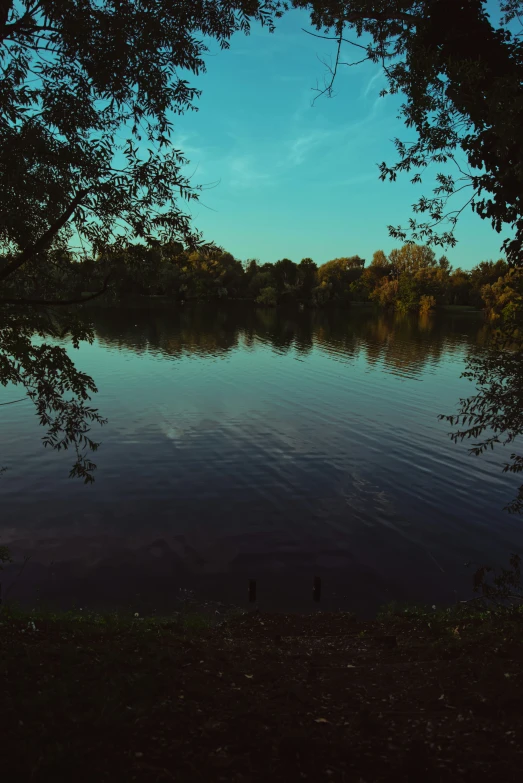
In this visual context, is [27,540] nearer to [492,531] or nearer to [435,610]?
[435,610]

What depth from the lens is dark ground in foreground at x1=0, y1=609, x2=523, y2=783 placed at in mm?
5707

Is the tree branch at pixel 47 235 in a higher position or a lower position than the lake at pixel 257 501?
higher

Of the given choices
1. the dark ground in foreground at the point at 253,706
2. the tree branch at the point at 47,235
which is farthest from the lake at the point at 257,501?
the tree branch at the point at 47,235

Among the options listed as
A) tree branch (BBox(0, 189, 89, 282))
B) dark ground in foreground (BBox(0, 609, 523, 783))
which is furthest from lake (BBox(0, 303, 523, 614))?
tree branch (BBox(0, 189, 89, 282))

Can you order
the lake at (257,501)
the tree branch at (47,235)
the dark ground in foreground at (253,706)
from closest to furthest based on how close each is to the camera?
1. the dark ground in foreground at (253,706)
2. the tree branch at (47,235)
3. the lake at (257,501)

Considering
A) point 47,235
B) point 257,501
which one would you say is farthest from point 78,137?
point 257,501

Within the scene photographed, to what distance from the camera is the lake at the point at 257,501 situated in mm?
15562

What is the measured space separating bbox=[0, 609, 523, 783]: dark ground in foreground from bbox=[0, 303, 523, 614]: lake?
13.6 feet

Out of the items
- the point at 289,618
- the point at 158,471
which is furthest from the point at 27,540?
the point at 289,618

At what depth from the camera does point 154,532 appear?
60.1ft

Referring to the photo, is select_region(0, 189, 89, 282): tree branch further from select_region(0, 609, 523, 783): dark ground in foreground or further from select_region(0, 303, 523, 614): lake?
select_region(0, 303, 523, 614): lake

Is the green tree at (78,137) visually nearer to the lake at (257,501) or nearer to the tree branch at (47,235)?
the tree branch at (47,235)

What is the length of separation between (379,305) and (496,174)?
18237cm

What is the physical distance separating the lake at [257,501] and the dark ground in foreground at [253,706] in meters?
4.13
